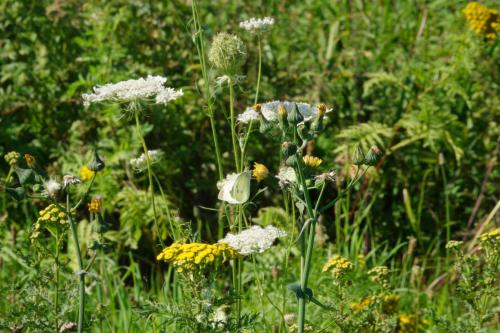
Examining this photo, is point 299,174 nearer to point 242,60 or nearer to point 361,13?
point 242,60

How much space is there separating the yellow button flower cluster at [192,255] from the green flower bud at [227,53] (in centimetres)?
64

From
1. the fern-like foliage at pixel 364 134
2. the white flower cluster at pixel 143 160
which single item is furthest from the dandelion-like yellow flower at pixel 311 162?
the fern-like foliage at pixel 364 134

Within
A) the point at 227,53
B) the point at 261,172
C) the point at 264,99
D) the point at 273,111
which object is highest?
the point at 227,53

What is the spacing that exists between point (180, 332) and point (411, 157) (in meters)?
2.35

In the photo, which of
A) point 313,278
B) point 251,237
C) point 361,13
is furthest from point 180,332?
point 361,13

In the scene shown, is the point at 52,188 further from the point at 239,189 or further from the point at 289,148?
the point at 289,148

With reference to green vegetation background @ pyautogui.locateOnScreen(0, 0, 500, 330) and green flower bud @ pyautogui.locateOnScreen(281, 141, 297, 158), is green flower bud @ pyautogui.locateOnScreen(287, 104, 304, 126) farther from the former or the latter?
green vegetation background @ pyautogui.locateOnScreen(0, 0, 500, 330)

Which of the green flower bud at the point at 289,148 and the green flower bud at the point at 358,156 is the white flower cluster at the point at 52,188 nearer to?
the green flower bud at the point at 289,148

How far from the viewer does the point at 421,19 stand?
4953 millimetres

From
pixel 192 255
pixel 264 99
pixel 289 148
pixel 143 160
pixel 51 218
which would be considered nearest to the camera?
pixel 289 148

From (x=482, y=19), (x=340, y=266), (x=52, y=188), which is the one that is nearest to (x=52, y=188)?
(x=52, y=188)

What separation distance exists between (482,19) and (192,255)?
277 cm

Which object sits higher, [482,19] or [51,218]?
[482,19]

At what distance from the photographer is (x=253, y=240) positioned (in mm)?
2062
